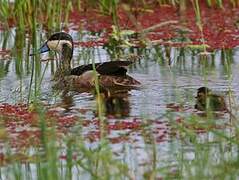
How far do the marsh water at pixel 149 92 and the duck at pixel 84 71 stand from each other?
0.14 m

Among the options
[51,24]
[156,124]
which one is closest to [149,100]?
[156,124]

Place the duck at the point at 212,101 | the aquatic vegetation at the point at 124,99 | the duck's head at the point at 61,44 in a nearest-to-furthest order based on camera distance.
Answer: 1. the aquatic vegetation at the point at 124,99
2. the duck at the point at 212,101
3. the duck's head at the point at 61,44

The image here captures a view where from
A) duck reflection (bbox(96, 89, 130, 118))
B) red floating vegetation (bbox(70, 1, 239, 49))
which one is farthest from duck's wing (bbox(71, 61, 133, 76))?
red floating vegetation (bbox(70, 1, 239, 49))

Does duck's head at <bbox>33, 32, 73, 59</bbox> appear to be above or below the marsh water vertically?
above

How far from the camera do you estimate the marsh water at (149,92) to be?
531cm

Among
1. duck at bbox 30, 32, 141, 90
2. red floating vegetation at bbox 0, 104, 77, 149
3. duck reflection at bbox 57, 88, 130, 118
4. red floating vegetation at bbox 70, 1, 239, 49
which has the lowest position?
red floating vegetation at bbox 0, 104, 77, 149

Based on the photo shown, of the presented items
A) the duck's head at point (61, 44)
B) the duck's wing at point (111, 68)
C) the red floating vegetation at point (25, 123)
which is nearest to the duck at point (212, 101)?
the red floating vegetation at point (25, 123)

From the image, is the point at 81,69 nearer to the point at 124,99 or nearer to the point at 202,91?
the point at 124,99

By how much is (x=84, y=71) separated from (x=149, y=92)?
76cm

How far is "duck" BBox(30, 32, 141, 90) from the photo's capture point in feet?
24.9

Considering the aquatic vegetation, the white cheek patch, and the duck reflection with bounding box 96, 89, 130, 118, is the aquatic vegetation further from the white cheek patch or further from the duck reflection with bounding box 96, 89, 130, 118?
the white cheek patch

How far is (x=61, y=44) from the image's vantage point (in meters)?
8.54

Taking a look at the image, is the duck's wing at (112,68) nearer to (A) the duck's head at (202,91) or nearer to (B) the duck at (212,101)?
(A) the duck's head at (202,91)

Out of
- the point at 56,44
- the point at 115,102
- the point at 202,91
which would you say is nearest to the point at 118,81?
the point at 115,102
